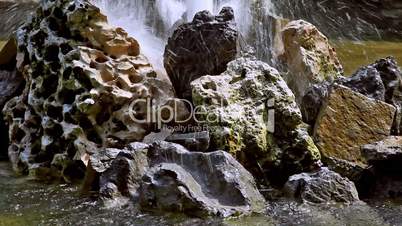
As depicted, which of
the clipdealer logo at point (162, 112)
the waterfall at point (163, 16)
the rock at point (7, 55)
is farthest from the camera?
the waterfall at point (163, 16)

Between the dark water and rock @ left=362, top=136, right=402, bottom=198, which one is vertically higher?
rock @ left=362, top=136, right=402, bottom=198

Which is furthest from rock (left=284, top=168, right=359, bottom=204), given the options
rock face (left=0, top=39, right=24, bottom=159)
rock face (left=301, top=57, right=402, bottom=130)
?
rock face (left=0, top=39, right=24, bottom=159)

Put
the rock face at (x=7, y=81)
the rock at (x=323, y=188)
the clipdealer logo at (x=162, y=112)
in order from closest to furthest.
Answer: the rock at (x=323, y=188) → the clipdealer logo at (x=162, y=112) → the rock face at (x=7, y=81)

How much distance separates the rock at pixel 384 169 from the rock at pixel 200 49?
4.45ft

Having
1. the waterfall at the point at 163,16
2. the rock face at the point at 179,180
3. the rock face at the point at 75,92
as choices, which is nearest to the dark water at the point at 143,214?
the rock face at the point at 179,180

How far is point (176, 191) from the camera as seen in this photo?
343cm

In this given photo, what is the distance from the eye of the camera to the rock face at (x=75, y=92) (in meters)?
4.48

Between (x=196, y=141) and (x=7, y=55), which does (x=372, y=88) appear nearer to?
(x=196, y=141)

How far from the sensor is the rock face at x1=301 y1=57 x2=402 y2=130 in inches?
187

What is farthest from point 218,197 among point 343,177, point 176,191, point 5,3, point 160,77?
point 5,3

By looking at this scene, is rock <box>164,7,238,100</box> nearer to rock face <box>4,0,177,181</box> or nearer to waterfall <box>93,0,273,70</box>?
rock face <box>4,0,177,181</box>

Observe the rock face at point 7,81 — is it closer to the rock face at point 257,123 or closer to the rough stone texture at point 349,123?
the rock face at point 257,123

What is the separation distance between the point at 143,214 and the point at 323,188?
1.00m

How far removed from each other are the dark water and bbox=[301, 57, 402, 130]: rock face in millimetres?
1196
